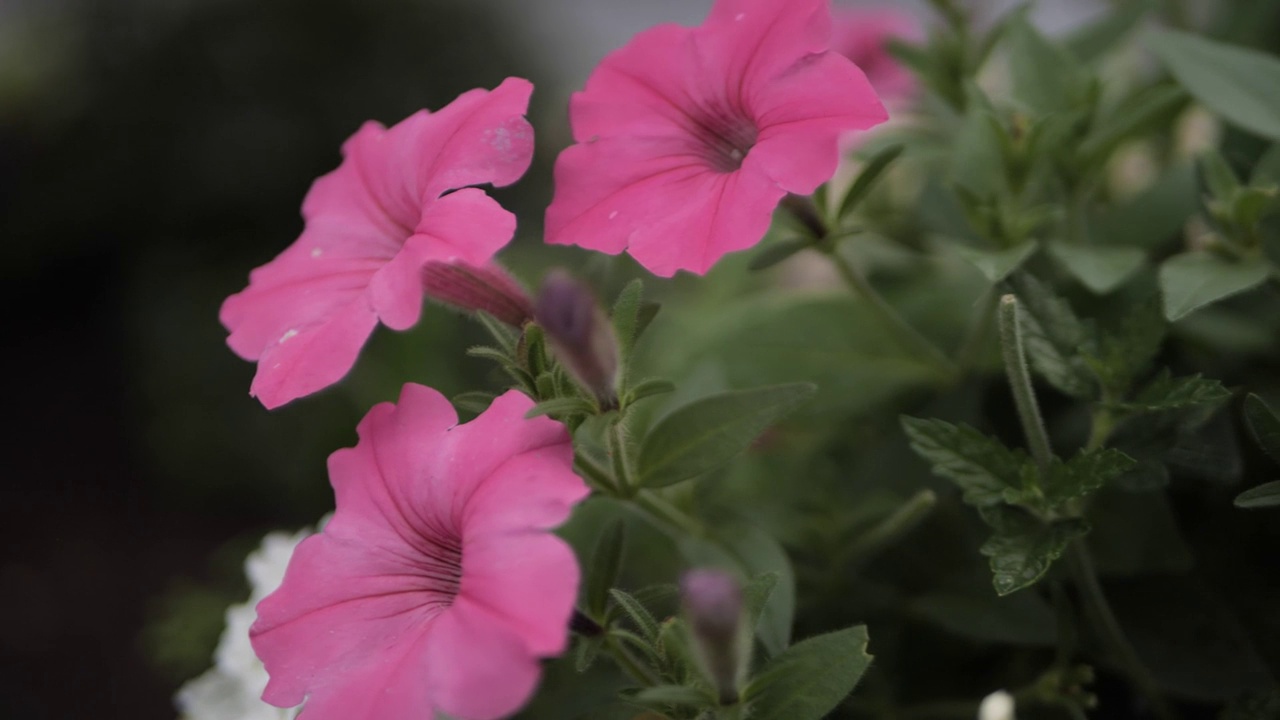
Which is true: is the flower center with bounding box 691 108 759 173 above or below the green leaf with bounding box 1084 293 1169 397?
above

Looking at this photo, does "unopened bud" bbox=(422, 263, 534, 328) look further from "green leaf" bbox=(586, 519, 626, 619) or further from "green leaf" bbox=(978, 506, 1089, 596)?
"green leaf" bbox=(978, 506, 1089, 596)

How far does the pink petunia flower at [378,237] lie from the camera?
36cm

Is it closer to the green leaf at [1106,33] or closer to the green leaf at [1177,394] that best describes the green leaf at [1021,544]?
the green leaf at [1177,394]

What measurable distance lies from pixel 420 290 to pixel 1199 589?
371 millimetres

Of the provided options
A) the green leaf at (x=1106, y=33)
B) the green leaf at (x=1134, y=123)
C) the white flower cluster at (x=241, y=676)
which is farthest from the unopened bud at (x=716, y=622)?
the green leaf at (x=1106, y=33)

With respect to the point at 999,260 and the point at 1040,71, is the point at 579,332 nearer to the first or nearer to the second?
the point at 999,260

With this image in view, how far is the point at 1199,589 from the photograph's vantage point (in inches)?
18.6

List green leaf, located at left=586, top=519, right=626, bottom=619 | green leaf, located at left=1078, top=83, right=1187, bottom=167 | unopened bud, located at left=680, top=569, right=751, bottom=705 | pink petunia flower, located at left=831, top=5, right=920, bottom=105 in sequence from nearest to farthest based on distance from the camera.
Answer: unopened bud, located at left=680, top=569, right=751, bottom=705 < green leaf, located at left=586, top=519, right=626, bottom=619 < green leaf, located at left=1078, top=83, right=1187, bottom=167 < pink petunia flower, located at left=831, top=5, right=920, bottom=105

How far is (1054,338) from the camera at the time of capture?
41 cm

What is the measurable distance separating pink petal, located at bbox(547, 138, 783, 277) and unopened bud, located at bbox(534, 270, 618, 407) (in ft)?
0.11

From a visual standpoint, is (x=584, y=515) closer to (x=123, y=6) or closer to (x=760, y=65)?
(x=760, y=65)

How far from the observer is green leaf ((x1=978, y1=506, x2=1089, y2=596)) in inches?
14.0

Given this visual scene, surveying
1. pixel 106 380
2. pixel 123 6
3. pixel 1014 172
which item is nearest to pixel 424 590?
pixel 1014 172

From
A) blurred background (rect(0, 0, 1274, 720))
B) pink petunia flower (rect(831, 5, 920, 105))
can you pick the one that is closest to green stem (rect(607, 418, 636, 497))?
pink petunia flower (rect(831, 5, 920, 105))
